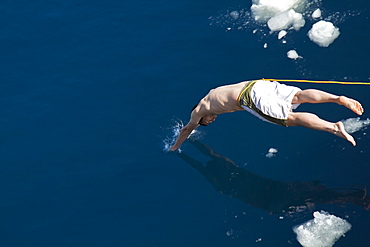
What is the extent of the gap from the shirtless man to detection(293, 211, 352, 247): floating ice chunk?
103 centimetres

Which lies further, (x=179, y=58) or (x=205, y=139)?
→ (x=179, y=58)

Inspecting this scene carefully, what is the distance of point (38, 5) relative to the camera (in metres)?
10.6

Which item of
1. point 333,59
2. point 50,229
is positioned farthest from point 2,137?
point 333,59

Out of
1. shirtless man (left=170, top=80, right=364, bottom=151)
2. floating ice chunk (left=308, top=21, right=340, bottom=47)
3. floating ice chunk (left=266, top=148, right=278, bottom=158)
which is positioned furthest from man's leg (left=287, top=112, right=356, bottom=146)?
floating ice chunk (left=308, top=21, right=340, bottom=47)

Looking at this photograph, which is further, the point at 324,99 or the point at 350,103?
the point at 324,99

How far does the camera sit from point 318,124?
19.8ft

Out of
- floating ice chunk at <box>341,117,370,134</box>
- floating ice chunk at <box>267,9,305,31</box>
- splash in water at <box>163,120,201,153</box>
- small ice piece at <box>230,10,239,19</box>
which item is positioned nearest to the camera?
floating ice chunk at <box>341,117,370,134</box>

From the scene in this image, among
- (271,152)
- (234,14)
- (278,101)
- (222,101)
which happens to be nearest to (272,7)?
(234,14)

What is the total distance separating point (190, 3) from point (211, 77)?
2.02 metres

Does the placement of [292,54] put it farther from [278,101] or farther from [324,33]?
[278,101]

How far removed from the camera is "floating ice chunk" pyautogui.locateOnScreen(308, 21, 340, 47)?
849 cm

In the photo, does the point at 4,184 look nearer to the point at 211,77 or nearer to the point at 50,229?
the point at 50,229

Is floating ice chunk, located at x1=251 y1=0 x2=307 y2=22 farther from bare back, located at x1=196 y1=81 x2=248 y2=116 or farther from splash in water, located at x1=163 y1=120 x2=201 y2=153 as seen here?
bare back, located at x1=196 y1=81 x2=248 y2=116

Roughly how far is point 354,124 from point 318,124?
1.49m
